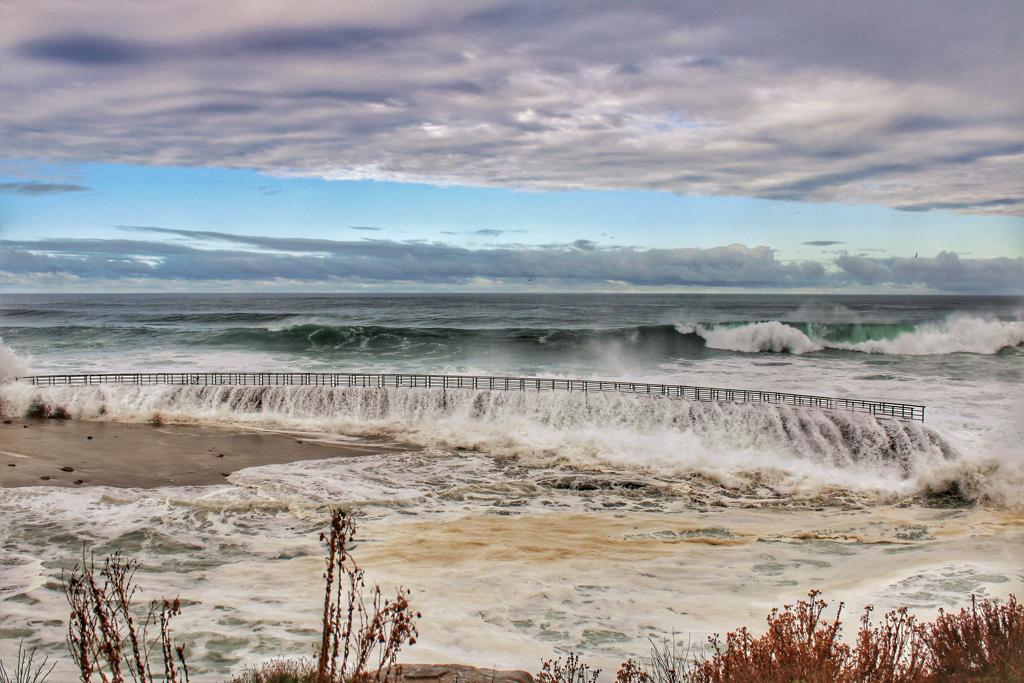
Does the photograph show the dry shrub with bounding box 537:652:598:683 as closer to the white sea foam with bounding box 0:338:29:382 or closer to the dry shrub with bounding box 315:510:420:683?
the dry shrub with bounding box 315:510:420:683

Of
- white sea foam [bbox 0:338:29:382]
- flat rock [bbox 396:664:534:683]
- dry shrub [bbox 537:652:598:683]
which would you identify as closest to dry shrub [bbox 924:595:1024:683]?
dry shrub [bbox 537:652:598:683]

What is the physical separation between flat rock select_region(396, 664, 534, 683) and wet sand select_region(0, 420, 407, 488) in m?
13.3

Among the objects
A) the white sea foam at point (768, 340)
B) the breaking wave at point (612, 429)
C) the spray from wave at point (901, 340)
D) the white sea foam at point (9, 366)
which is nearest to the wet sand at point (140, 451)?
the breaking wave at point (612, 429)

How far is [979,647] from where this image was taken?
5617 mm

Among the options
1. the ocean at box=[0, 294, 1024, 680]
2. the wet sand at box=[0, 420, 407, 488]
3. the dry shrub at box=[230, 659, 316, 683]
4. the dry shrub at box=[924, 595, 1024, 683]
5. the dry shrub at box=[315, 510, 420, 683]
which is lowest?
the wet sand at box=[0, 420, 407, 488]

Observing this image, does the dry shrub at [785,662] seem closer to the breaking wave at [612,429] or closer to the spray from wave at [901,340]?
the breaking wave at [612,429]

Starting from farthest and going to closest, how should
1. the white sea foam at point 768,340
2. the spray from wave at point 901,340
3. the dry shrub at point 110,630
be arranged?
1. the white sea foam at point 768,340
2. the spray from wave at point 901,340
3. the dry shrub at point 110,630

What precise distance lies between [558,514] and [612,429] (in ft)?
33.0

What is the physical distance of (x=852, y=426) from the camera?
2255 cm

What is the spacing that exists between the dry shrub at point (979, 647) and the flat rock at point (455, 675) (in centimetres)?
338

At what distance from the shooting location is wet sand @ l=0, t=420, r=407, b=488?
725 inches

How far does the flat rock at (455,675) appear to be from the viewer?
251 inches

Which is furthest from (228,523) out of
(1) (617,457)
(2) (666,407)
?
(2) (666,407)

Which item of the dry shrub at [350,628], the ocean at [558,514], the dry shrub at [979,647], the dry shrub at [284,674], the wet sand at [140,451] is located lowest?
the wet sand at [140,451]
